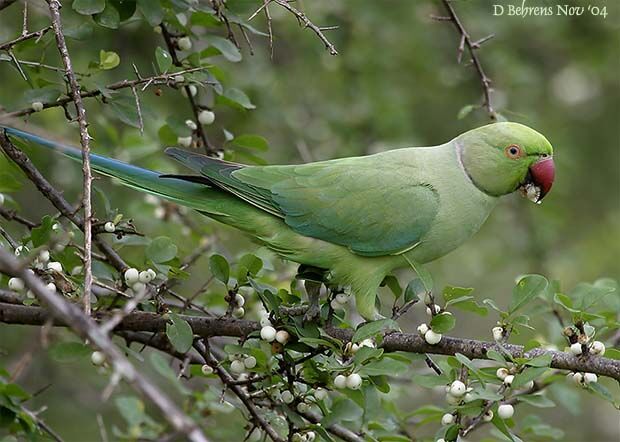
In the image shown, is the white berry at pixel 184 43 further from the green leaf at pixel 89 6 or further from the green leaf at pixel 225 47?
the green leaf at pixel 89 6

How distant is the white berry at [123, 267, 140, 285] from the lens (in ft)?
7.82

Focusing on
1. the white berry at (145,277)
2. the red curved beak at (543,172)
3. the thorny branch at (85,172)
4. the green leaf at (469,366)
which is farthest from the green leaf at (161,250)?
the red curved beak at (543,172)

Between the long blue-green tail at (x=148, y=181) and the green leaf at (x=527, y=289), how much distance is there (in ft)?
3.67

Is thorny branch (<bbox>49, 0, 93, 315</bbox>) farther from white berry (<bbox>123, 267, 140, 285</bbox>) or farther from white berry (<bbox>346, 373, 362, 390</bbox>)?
white berry (<bbox>346, 373, 362, 390</bbox>)

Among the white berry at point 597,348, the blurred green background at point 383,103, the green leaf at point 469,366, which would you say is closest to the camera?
the green leaf at point 469,366

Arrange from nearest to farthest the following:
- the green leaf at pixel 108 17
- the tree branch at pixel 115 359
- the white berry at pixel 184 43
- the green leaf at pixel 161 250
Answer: the tree branch at pixel 115 359
the green leaf at pixel 161 250
the green leaf at pixel 108 17
the white berry at pixel 184 43

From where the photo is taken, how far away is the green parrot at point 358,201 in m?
2.94

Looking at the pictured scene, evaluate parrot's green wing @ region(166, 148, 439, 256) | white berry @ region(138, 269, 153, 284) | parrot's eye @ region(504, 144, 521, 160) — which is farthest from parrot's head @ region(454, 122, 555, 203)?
white berry @ region(138, 269, 153, 284)

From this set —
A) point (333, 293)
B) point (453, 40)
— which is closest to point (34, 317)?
point (333, 293)

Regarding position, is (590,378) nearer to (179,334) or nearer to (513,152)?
(513,152)

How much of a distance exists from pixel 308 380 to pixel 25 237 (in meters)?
0.90

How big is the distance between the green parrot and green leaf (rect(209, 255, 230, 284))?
0.45 meters

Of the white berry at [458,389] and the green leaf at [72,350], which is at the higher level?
the green leaf at [72,350]

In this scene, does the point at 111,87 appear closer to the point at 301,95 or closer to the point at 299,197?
the point at 299,197
